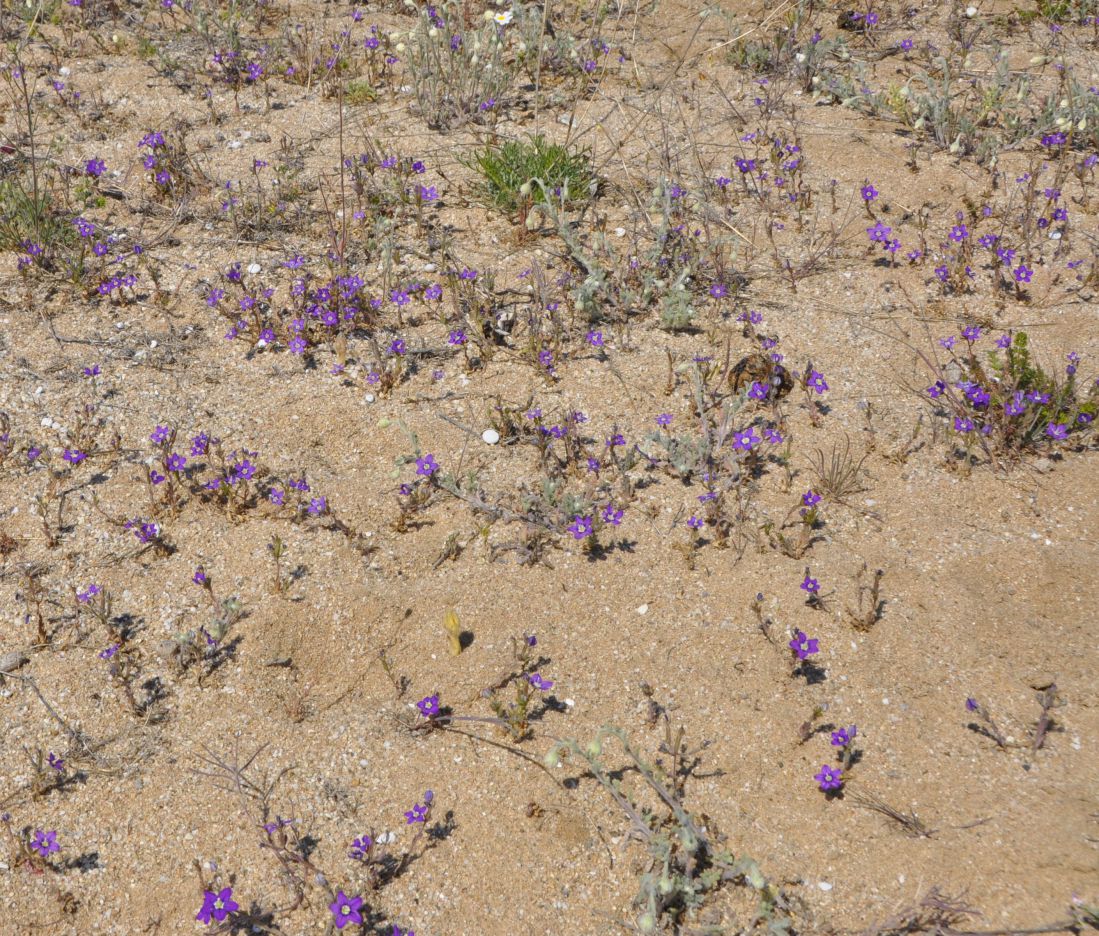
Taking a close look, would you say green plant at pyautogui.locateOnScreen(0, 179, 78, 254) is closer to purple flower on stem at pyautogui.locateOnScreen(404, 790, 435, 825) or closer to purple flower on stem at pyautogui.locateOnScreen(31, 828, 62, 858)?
purple flower on stem at pyautogui.locateOnScreen(31, 828, 62, 858)

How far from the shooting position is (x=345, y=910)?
9.84 ft

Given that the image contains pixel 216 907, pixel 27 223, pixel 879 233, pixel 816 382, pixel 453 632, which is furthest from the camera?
pixel 27 223

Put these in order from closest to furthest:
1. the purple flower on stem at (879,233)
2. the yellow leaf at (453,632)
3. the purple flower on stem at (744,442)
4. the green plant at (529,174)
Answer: the yellow leaf at (453,632) < the purple flower on stem at (744,442) < the purple flower on stem at (879,233) < the green plant at (529,174)

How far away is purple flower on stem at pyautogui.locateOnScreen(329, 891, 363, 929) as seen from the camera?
2.99 metres

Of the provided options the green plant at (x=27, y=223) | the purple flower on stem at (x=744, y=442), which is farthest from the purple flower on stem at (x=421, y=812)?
the green plant at (x=27, y=223)

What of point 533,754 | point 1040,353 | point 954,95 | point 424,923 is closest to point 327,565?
point 533,754

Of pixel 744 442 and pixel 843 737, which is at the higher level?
pixel 744 442

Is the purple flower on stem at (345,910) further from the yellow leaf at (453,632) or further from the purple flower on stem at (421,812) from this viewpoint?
the yellow leaf at (453,632)

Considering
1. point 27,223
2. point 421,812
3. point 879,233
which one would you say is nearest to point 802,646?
point 421,812

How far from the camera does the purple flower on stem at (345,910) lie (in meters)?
2.99

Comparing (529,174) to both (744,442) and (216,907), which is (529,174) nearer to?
(744,442)

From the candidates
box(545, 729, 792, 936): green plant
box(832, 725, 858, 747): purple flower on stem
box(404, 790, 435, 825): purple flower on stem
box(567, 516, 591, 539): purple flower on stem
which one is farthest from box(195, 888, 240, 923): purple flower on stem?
box(832, 725, 858, 747): purple flower on stem

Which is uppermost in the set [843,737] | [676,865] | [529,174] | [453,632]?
[529,174]

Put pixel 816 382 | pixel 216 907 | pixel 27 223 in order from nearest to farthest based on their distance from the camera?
pixel 216 907
pixel 816 382
pixel 27 223
